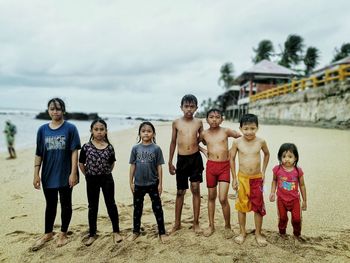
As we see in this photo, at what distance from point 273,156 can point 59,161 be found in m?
5.49

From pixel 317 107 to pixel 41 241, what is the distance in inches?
501

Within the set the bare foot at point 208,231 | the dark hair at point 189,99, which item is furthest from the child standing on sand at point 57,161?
the bare foot at point 208,231

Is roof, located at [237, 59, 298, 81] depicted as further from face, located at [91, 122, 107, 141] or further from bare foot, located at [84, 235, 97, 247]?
bare foot, located at [84, 235, 97, 247]

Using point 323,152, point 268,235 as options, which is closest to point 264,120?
point 323,152

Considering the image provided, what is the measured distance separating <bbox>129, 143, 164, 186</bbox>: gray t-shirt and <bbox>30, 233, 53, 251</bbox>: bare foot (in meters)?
1.18

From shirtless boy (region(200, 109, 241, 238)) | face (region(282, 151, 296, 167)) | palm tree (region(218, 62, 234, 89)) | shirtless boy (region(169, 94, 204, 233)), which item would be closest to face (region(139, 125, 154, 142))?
shirtless boy (region(169, 94, 204, 233))

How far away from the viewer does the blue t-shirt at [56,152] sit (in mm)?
3275

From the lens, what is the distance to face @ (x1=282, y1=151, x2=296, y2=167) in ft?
10.1

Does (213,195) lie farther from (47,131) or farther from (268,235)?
(47,131)

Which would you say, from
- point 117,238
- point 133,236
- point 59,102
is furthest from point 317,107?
point 59,102

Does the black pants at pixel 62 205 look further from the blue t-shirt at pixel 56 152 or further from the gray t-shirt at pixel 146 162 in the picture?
the gray t-shirt at pixel 146 162

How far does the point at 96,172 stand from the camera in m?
3.23

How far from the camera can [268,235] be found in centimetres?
321

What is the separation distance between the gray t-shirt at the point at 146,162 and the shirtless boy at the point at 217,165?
61 centimetres
